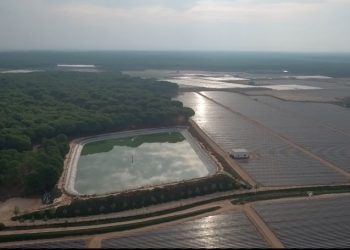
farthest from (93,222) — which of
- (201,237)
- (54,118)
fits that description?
(54,118)

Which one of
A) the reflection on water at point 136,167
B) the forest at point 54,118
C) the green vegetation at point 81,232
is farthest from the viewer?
the reflection on water at point 136,167

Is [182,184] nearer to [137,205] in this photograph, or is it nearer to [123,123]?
[137,205]

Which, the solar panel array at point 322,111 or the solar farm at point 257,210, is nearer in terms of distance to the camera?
the solar farm at point 257,210

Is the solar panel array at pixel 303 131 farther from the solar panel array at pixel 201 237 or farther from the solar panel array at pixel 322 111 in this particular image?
the solar panel array at pixel 201 237

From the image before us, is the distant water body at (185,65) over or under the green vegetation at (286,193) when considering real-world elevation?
over

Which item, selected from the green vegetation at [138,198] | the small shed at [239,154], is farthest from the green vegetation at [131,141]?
the green vegetation at [138,198]

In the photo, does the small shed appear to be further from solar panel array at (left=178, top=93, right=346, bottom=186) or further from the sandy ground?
the sandy ground

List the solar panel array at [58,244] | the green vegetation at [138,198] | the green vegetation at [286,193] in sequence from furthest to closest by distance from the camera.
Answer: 1. the green vegetation at [286,193]
2. the green vegetation at [138,198]
3. the solar panel array at [58,244]

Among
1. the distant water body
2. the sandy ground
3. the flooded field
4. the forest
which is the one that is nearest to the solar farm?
the flooded field
